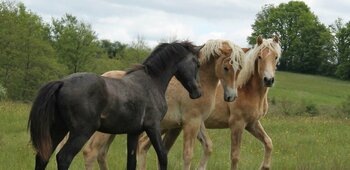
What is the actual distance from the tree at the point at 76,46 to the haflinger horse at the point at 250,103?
3847cm

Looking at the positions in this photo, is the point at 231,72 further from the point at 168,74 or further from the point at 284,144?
the point at 284,144

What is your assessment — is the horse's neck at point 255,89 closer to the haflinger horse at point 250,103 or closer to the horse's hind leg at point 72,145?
the haflinger horse at point 250,103

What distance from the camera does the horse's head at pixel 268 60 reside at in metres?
8.50

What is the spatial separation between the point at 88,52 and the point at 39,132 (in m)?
42.3

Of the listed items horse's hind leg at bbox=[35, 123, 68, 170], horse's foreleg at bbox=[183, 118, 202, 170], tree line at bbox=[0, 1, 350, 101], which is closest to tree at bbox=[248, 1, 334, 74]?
tree line at bbox=[0, 1, 350, 101]

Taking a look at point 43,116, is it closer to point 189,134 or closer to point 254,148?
point 189,134

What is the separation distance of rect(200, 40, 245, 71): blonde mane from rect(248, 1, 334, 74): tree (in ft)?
194

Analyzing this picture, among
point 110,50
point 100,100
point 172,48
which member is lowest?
point 110,50

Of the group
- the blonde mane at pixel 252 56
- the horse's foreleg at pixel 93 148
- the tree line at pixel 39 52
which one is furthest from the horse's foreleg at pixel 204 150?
the tree line at pixel 39 52

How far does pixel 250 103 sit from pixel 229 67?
127 cm

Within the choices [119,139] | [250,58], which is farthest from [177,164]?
[119,139]

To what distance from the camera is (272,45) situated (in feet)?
29.0

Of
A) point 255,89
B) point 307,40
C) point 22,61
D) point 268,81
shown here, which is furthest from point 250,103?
point 307,40

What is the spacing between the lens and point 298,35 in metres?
70.1
